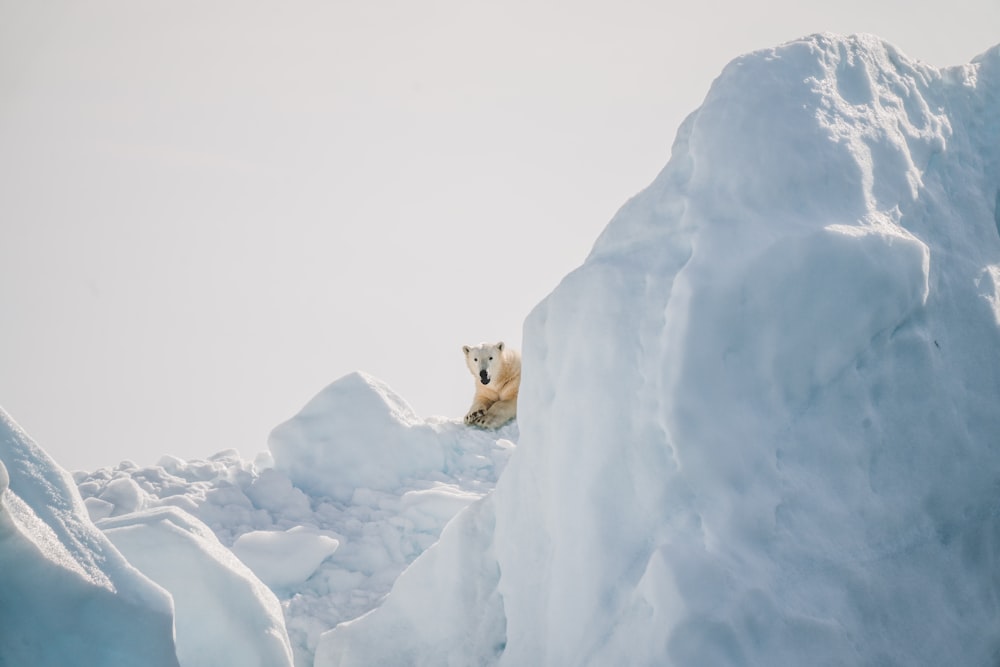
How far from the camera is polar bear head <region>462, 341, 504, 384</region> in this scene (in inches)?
380

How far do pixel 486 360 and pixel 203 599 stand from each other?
20.0 feet

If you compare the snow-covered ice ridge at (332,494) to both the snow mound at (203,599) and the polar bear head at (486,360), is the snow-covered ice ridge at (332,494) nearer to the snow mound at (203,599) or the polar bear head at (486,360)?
the polar bear head at (486,360)

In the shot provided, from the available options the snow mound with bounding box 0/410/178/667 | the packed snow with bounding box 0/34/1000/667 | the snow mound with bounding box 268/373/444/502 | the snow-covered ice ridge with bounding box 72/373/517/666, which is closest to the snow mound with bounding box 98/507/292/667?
the packed snow with bounding box 0/34/1000/667

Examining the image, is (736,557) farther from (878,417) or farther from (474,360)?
(474,360)

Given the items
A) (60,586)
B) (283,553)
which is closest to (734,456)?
(60,586)

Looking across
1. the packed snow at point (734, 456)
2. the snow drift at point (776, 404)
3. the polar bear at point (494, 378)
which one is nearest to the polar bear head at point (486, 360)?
the polar bear at point (494, 378)

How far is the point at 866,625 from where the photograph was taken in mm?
2916

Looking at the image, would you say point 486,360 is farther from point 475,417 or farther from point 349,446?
point 349,446

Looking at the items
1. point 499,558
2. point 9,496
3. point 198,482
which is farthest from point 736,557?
point 198,482

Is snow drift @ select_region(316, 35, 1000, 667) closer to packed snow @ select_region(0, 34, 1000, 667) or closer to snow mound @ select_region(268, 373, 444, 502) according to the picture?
packed snow @ select_region(0, 34, 1000, 667)

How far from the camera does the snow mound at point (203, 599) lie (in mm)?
3732

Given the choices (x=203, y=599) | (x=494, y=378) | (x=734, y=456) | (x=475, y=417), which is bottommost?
(x=475, y=417)

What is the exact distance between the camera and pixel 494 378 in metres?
9.68

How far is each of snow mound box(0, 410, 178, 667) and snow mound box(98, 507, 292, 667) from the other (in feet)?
4.15
